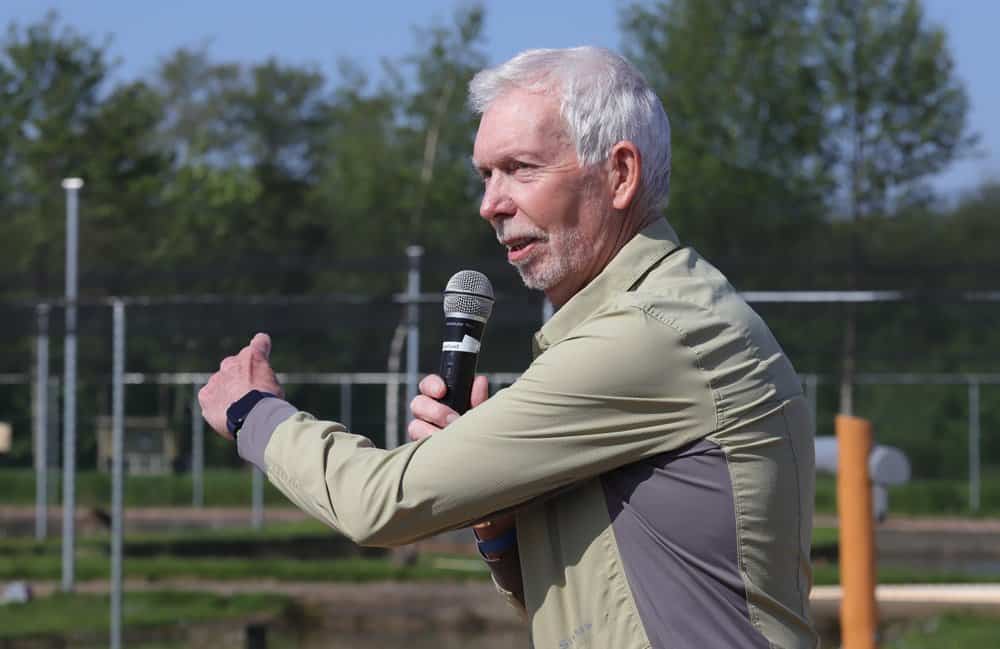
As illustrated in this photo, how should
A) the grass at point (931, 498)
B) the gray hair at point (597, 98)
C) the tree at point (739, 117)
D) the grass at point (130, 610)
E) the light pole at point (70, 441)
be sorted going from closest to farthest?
the gray hair at point (597, 98), the grass at point (130, 610), the light pole at point (70, 441), the grass at point (931, 498), the tree at point (739, 117)

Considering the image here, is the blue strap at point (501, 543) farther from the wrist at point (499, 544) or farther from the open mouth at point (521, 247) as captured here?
the open mouth at point (521, 247)

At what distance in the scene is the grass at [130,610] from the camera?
1050 cm

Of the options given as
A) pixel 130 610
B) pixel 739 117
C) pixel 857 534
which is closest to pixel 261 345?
pixel 857 534

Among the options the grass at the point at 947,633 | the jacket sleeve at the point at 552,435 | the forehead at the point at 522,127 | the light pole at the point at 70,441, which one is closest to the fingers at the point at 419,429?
the jacket sleeve at the point at 552,435

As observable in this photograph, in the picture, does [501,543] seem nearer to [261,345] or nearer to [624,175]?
[261,345]

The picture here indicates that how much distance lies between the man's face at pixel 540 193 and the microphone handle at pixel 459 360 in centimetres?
18

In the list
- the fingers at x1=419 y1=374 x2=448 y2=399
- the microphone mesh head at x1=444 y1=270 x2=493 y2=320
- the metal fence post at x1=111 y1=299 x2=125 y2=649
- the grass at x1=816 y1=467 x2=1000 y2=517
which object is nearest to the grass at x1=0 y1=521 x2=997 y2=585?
the metal fence post at x1=111 y1=299 x2=125 y2=649

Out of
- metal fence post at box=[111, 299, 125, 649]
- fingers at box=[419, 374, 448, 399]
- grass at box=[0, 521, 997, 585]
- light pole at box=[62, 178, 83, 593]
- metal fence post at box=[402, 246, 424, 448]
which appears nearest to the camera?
fingers at box=[419, 374, 448, 399]

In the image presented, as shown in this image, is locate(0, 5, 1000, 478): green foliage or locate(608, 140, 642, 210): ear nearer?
locate(608, 140, 642, 210): ear

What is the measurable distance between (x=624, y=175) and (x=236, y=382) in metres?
0.59

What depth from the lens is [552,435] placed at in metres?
2.22

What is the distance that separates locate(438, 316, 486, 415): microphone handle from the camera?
2.50 meters

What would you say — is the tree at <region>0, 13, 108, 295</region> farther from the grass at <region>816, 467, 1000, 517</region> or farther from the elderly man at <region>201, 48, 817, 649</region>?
the elderly man at <region>201, 48, 817, 649</region>

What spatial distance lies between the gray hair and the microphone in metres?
0.34
